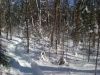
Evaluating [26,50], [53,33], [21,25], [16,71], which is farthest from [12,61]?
[21,25]

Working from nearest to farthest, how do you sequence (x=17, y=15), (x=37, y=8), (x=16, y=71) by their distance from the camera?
1. (x=16, y=71)
2. (x=37, y=8)
3. (x=17, y=15)

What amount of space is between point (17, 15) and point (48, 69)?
23313 mm

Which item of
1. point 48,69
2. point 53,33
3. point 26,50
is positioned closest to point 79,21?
point 53,33

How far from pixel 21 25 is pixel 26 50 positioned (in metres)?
15.9

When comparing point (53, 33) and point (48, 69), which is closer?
point (48, 69)

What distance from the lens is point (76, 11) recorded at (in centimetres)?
3161

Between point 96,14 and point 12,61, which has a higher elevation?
point 96,14

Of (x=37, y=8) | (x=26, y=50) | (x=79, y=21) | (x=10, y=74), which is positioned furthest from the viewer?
(x=37, y=8)

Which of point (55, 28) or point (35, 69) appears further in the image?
Result: point (55, 28)

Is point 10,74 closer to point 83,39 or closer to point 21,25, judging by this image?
point 83,39

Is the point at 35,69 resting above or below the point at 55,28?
below

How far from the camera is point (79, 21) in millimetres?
30328

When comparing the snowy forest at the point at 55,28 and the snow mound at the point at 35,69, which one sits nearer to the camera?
the snow mound at the point at 35,69

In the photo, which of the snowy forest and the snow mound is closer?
the snow mound
